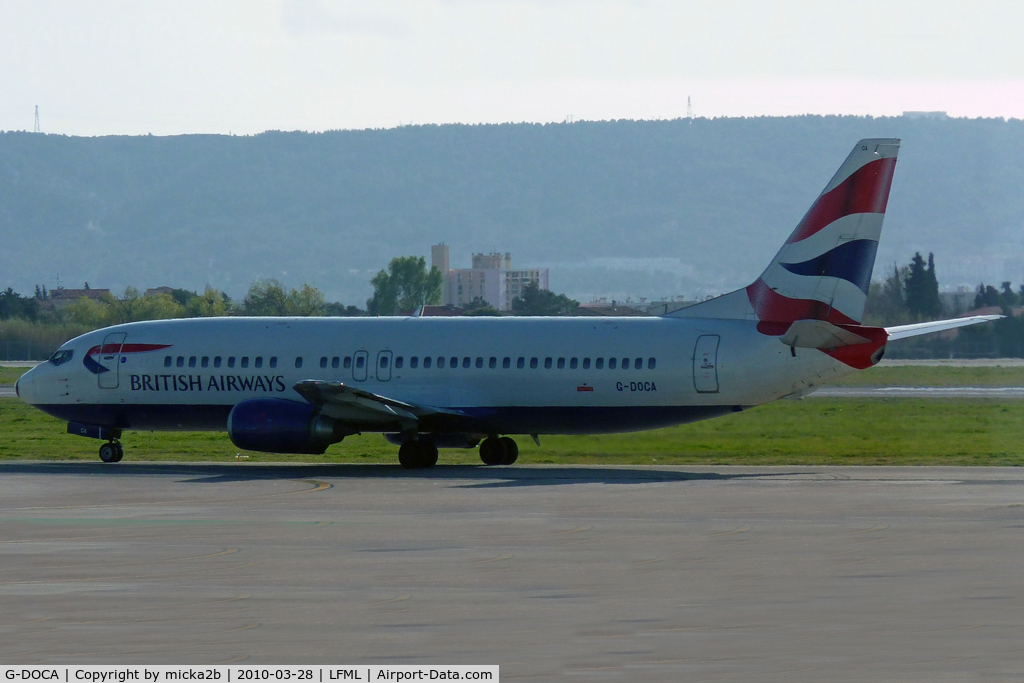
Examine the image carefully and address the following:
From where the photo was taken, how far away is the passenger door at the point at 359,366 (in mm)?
35031

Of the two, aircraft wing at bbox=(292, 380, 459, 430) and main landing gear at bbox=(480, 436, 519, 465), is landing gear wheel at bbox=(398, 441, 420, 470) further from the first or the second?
main landing gear at bbox=(480, 436, 519, 465)

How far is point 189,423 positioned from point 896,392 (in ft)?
122

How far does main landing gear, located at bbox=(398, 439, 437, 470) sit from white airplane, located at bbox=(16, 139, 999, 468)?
5cm

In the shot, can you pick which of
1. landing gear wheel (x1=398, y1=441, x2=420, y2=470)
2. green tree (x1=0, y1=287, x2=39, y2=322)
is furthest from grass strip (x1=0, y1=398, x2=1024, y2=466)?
green tree (x1=0, y1=287, x2=39, y2=322)

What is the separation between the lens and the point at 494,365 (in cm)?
3388

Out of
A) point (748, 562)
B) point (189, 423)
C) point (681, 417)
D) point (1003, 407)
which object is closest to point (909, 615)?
point (748, 562)

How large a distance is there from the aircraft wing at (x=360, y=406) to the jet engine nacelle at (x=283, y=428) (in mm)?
321

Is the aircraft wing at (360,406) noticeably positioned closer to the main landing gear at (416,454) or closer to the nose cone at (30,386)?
the main landing gear at (416,454)

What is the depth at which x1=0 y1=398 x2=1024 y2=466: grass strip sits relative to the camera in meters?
36.1

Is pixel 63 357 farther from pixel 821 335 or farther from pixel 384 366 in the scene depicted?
pixel 821 335

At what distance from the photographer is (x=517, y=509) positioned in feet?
78.2

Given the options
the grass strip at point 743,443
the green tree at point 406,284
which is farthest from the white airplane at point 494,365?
the green tree at point 406,284

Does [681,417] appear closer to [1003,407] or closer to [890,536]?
[890,536]

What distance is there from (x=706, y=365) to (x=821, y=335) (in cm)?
269
